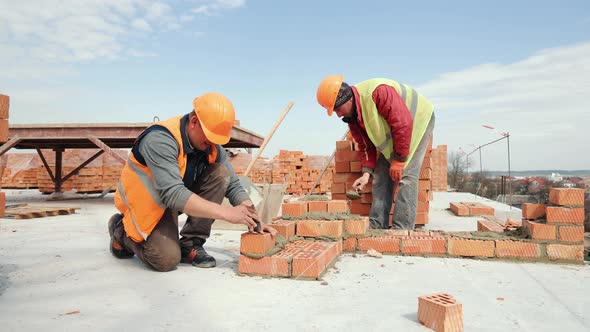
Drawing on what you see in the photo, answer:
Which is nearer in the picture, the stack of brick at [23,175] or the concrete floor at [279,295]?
A: the concrete floor at [279,295]

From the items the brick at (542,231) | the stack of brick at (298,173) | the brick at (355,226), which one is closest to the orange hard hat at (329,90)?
the brick at (355,226)

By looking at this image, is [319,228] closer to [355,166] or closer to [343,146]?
[355,166]

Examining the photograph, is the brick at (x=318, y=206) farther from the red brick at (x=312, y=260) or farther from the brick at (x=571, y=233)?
the brick at (x=571, y=233)

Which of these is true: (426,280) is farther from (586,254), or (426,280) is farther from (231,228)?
(231,228)

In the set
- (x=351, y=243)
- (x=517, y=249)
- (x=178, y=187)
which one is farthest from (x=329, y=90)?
(x=517, y=249)

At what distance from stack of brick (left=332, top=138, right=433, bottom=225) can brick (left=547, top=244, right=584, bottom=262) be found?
163 cm

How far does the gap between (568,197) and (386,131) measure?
4.95 ft

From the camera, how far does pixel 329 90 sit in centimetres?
373

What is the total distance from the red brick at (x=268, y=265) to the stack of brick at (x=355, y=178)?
2.10 meters

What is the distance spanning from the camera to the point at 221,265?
116 inches

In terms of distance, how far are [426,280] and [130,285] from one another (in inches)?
67.9

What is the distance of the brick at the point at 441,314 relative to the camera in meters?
1.68

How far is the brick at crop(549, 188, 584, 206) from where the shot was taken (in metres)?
2.95

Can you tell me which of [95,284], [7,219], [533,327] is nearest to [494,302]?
[533,327]
